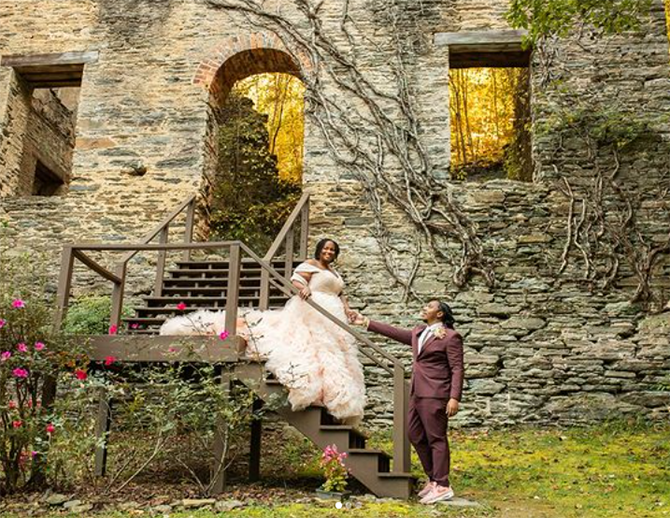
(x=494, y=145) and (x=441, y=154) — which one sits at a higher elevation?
(x=494, y=145)

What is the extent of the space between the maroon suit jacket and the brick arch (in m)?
5.44

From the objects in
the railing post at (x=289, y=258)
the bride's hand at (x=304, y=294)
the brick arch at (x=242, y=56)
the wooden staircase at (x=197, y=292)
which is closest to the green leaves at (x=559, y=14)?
the brick arch at (x=242, y=56)

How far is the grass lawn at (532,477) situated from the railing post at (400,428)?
315mm

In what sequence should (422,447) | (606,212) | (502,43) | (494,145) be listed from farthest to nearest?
(494,145) → (502,43) → (606,212) → (422,447)

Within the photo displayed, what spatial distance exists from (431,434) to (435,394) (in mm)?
283

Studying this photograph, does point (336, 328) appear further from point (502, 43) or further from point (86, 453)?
point (502, 43)

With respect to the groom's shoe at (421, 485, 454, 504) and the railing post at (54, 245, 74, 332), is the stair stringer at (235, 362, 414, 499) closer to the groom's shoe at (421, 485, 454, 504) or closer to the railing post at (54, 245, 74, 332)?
the groom's shoe at (421, 485, 454, 504)

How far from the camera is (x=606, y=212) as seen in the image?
8.55 metres

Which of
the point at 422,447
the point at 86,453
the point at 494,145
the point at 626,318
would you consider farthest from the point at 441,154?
the point at 494,145

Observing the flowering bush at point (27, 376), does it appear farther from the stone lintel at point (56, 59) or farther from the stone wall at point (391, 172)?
the stone lintel at point (56, 59)

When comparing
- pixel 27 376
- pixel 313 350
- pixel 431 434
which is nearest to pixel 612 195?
pixel 431 434

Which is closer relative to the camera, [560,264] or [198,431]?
[198,431]

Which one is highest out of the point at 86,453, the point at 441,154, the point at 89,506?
the point at 441,154

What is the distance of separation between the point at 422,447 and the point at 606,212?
4.71 m
